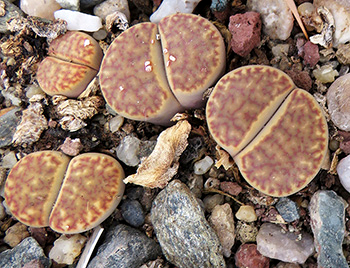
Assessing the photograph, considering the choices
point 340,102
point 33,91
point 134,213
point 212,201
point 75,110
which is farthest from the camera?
point 33,91

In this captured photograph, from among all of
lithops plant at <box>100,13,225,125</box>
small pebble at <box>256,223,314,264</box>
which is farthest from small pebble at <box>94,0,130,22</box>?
small pebble at <box>256,223,314,264</box>

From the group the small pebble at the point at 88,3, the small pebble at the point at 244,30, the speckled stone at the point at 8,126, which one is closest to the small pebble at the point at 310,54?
the small pebble at the point at 244,30

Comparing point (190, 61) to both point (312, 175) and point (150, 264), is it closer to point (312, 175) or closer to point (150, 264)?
point (312, 175)

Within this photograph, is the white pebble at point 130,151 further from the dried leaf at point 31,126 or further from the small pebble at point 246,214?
the small pebble at point 246,214

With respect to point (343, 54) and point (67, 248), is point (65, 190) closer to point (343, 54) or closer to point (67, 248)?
point (67, 248)

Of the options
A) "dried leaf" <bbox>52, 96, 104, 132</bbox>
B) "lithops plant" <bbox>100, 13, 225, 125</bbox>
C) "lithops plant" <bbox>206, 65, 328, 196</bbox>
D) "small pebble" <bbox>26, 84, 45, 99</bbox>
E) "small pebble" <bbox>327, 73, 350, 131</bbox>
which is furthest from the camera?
"small pebble" <bbox>26, 84, 45, 99</bbox>

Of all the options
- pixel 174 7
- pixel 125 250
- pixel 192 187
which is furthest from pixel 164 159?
pixel 174 7

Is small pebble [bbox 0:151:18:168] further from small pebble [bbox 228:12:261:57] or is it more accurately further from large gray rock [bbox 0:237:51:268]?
small pebble [bbox 228:12:261:57]
